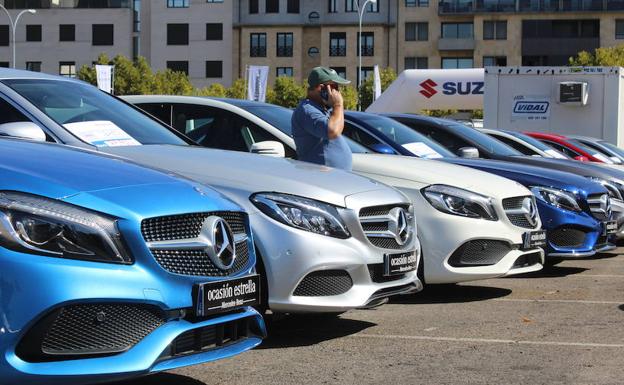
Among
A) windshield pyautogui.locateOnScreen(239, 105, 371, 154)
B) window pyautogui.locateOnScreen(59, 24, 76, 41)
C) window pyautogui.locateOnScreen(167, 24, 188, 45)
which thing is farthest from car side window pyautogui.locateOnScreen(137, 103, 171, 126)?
window pyautogui.locateOnScreen(59, 24, 76, 41)

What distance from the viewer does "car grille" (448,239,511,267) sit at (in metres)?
7.73

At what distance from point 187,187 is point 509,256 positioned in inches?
163

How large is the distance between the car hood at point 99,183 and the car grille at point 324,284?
1.29m

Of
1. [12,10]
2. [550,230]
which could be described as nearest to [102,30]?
[12,10]

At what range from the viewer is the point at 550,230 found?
32.0 ft

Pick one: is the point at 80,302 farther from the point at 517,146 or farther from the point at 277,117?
the point at 517,146

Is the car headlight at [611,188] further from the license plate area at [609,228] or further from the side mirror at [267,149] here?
the side mirror at [267,149]

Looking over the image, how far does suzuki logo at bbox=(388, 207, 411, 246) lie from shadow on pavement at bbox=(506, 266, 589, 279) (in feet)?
12.8

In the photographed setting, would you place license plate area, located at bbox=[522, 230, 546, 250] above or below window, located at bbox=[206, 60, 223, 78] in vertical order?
below

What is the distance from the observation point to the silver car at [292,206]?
577cm

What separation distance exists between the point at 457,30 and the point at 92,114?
7428 centimetres

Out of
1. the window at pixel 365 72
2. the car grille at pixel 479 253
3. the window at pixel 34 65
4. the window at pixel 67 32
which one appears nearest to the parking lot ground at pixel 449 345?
the car grille at pixel 479 253

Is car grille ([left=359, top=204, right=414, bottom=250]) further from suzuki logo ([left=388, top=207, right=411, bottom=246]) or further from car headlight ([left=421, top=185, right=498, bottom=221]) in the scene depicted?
car headlight ([left=421, top=185, right=498, bottom=221])

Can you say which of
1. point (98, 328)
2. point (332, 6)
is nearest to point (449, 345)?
point (98, 328)
